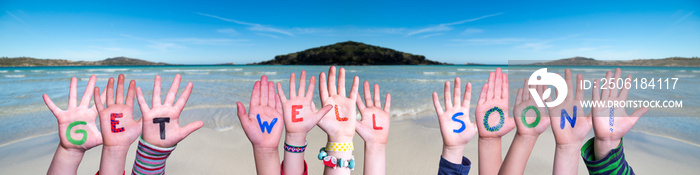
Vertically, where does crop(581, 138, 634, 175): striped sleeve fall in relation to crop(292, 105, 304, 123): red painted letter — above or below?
below

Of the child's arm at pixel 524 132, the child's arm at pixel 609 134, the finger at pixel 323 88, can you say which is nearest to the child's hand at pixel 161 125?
the finger at pixel 323 88

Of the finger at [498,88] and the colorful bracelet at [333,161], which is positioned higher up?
the finger at [498,88]

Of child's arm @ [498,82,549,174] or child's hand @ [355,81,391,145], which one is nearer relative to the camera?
child's arm @ [498,82,549,174]

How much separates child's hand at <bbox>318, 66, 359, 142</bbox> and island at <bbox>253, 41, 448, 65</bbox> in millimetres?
75708

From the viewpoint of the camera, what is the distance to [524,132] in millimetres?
2170

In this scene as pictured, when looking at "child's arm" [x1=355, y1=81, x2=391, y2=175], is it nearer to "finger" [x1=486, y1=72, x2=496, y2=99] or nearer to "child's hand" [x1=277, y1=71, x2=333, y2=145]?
"child's hand" [x1=277, y1=71, x2=333, y2=145]

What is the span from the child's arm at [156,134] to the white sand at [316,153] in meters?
1.26

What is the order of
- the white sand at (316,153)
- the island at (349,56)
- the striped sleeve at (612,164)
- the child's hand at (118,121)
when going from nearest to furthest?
the striped sleeve at (612,164) < the child's hand at (118,121) < the white sand at (316,153) < the island at (349,56)

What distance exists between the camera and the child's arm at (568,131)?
6.59 ft

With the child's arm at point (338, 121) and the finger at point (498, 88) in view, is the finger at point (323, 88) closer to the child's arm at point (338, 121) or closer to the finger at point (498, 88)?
the child's arm at point (338, 121)

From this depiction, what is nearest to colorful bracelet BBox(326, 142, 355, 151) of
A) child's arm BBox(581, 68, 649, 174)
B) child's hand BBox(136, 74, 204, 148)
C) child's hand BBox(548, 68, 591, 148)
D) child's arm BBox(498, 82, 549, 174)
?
child's hand BBox(136, 74, 204, 148)

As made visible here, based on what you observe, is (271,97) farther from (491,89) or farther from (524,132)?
(524,132)

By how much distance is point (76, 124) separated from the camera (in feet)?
7.25

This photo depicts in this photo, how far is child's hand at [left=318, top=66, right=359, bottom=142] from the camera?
2.18 metres
